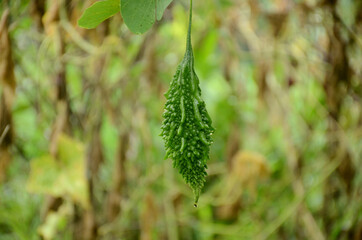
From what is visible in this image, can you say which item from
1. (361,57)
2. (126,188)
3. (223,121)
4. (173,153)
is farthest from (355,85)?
(173,153)

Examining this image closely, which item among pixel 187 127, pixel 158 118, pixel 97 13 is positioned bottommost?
pixel 158 118

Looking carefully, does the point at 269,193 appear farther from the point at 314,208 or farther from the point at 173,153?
the point at 173,153

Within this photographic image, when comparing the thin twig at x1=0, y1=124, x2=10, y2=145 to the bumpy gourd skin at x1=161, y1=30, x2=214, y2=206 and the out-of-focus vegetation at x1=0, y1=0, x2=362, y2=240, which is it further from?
the bumpy gourd skin at x1=161, y1=30, x2=214, y2=206

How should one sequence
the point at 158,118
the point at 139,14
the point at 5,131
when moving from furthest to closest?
the point at 158,118 < the point at 5,131 < the point at 139,14

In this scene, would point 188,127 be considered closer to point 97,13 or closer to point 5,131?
point 97,13

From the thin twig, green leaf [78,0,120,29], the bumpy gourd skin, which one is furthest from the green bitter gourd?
the thin twig

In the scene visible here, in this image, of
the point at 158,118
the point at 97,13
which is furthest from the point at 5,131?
the point at 158,118

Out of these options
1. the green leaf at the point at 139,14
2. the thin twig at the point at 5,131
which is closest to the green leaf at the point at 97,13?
the green leaf at the point at 139,14
